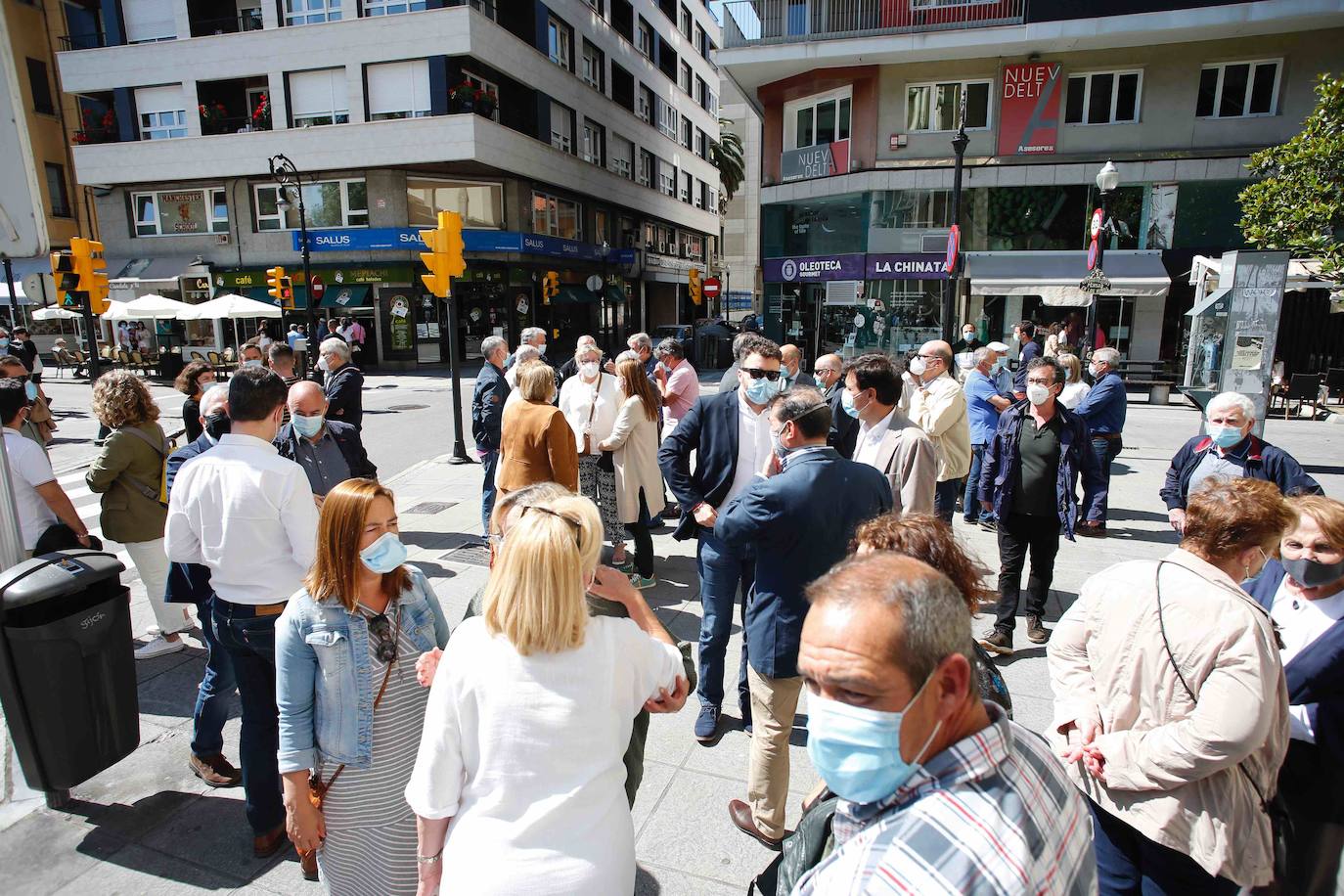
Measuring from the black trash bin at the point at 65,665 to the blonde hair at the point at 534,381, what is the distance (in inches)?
111

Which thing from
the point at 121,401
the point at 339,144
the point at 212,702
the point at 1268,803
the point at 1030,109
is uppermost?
the point at 339,144

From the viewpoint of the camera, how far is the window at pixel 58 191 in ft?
111

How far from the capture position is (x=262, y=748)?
10.7 ft

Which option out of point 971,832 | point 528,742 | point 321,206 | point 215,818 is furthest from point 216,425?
point 321,206

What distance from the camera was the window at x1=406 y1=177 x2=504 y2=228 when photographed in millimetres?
28719

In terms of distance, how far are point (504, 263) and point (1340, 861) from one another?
31856 millimetres

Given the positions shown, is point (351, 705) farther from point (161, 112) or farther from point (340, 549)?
point (161, 112)

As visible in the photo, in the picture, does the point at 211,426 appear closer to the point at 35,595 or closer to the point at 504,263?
the point at 35,595

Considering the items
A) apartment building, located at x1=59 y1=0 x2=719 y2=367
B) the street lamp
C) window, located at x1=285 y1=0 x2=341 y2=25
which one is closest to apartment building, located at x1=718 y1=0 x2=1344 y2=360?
apartment building, located at x1=59 y1=0 x2=719 y2=367

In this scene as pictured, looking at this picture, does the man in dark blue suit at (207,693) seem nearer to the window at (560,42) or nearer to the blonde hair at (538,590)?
the blonde hair at (538,590)

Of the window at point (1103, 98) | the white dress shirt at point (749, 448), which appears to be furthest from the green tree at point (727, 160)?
the white dress shirt at point (749, 448)

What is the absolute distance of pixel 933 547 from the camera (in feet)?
6.94

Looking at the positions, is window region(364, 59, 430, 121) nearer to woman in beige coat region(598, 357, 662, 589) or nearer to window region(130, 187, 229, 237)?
window region(130, 187, 229, 237)

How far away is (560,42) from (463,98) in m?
8.94
